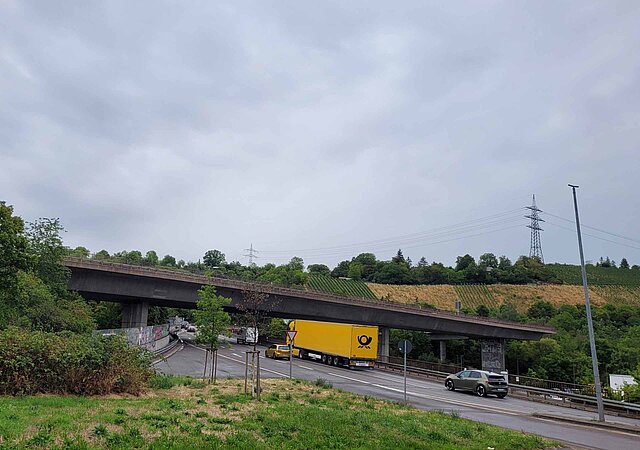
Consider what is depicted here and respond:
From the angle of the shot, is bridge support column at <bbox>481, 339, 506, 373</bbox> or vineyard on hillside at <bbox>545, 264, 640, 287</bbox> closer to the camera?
bridge support column at <bbox>481, 339, 506, 373</bbox>

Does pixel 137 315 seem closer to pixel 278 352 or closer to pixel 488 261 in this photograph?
pixel 278 352

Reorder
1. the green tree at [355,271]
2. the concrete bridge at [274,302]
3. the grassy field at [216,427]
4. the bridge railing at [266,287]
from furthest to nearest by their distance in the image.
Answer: the green tree at [355,271] < the concrete bridge at [274,302] < the bridge railing at [266,287] < the grassy field at [216,427]

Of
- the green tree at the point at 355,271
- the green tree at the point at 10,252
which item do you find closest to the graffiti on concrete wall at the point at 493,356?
the green tree at the point at 10,252

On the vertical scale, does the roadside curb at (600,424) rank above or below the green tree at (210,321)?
below

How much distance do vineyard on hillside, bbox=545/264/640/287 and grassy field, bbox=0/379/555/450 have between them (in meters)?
121

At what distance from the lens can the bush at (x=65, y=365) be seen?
14078 mm

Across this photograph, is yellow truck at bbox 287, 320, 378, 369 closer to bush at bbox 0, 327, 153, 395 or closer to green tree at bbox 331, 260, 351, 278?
bush at bbox 0, 327, 153, 395

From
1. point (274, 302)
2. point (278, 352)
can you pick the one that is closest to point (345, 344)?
point (274, 302)

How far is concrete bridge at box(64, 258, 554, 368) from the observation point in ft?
150

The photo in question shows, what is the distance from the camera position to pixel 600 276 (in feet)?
418

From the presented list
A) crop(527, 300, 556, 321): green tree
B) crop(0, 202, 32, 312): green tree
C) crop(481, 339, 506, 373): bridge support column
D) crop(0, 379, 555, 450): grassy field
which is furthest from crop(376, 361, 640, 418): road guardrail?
crop(527, 300, 556, 321): green tree

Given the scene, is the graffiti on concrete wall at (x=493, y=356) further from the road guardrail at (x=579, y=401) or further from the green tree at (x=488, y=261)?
the green tree at (x=488, y=261)

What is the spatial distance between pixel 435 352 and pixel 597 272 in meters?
75.5

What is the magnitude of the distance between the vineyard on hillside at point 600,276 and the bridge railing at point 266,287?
6070cm
